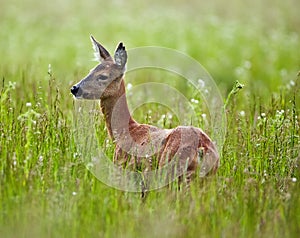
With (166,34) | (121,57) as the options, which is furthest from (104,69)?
(166,34)

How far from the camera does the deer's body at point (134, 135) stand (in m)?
5.45

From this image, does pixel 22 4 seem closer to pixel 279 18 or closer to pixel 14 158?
pixel 279 18

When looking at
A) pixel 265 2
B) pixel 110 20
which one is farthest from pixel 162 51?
pixel 265 2

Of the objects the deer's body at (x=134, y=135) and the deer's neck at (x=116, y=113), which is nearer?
the deer's body at (x=134, y=135)

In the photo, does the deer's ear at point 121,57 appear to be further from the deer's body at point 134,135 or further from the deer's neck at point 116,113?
the deer's neck at point 116,113

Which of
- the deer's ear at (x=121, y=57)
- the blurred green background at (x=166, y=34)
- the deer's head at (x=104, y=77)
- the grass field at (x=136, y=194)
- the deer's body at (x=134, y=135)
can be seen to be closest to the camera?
the grass field at (x=136, y=194)

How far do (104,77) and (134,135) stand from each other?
0.61 metres

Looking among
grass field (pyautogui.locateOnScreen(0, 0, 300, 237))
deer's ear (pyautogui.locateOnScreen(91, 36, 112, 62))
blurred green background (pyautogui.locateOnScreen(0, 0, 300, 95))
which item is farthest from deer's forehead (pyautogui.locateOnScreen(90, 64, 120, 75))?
blurred green background (pyautogui.locateOnScreen(0, 0, 300, 95))

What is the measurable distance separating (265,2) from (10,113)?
1286 cm

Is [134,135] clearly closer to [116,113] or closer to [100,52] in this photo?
[116,113]

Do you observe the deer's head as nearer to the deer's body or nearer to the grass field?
the deer's body

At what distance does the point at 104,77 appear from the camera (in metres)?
6.32

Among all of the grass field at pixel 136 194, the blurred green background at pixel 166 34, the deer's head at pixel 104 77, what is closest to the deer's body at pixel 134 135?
the deer's head at pixel 104 77

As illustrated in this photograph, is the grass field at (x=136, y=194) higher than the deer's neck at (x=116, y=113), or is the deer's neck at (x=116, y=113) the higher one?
the deer's neck at (x=116, y=113)
